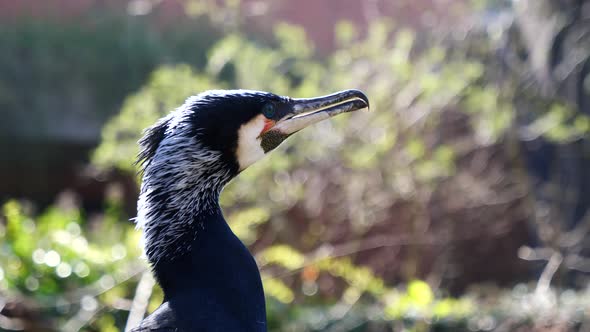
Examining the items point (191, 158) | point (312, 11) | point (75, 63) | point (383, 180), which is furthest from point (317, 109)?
point (75, 63)

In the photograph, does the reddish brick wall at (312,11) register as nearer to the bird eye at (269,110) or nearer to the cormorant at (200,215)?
the bird eye at (269,110)

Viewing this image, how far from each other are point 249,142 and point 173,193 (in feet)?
0.96

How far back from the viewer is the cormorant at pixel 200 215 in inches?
93.0

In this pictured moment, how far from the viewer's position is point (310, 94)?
222 inches

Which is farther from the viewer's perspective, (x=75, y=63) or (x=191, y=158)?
(x=75, y=63)

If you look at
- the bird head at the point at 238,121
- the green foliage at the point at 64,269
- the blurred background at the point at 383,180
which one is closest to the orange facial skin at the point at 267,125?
the bird head at the point at 238,121

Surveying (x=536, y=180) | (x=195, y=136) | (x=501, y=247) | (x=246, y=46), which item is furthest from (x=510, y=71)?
(x=195, y=136)

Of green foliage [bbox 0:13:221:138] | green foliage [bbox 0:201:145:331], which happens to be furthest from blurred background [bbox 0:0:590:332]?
green foliage [bbox 0:13:221:138]

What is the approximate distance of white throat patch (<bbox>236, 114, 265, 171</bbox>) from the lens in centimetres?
256

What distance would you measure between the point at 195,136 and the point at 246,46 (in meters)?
3.46

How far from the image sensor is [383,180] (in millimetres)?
6625

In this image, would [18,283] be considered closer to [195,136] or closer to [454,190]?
[195,136]

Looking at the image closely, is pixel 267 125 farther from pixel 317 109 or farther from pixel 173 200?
pixel 173 200

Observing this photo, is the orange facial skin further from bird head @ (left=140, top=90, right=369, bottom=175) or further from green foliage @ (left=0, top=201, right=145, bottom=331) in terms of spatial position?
green foliage @ (left=0, top=201, right=145, bottom=331)
